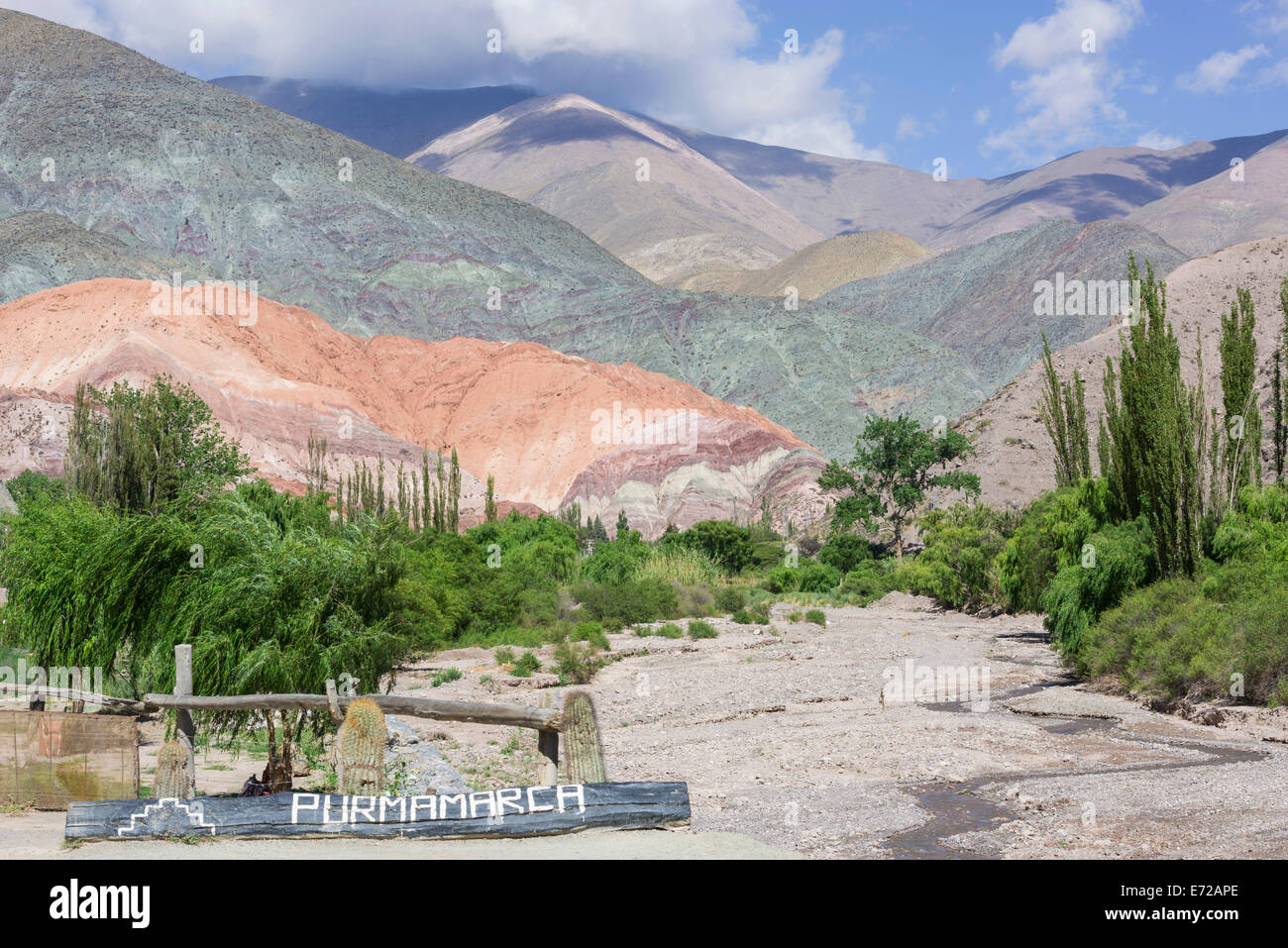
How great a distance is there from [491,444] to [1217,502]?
66.6 meters

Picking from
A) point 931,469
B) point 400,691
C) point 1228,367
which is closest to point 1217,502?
point 1228,367

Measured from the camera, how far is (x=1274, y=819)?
1174 cm

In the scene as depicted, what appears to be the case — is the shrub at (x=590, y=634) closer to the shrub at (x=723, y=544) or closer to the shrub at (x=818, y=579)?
the shrub at (x=818, y=579)

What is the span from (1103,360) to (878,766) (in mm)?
54933

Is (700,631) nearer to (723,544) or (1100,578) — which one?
(1100,578)

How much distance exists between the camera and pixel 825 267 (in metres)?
183

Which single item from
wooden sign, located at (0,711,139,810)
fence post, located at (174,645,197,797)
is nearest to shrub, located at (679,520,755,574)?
fence post, located at (174,645,197,797)

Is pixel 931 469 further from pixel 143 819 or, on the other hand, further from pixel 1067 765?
pixel 143 819

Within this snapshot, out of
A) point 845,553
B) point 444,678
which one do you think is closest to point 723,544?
point 845,553

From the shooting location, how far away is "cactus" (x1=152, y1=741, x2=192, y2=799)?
33.5ft

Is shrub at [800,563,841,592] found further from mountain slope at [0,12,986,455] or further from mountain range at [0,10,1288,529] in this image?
mountain slope at [0,12,986,455]

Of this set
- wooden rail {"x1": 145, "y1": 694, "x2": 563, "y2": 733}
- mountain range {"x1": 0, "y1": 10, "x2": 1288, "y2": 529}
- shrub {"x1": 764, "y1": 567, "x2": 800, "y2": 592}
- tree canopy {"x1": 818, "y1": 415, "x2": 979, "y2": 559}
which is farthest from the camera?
mountain range {"x1": 0, "y1": 10, "x2": 1288, "y2": 529}

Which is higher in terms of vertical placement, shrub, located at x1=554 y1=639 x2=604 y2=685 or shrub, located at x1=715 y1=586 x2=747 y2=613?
shrub, located at x1=715 y1=586 x2=747 y2=613

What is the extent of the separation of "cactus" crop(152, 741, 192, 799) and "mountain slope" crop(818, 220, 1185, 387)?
4175 inches
